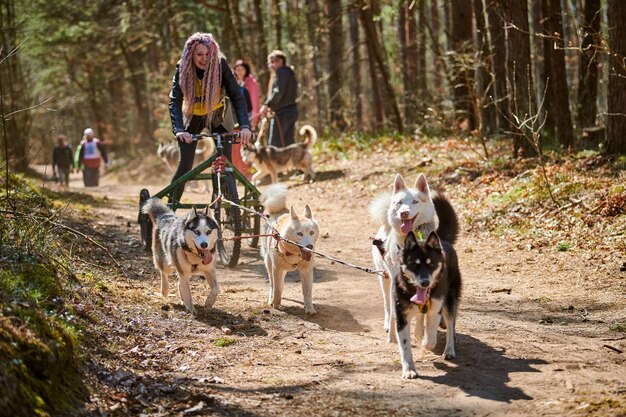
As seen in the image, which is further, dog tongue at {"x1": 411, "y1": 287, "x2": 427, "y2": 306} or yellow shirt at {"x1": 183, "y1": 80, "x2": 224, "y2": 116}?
yellow shirt at {"x1": 183, "y1": 80, "x2": 224, "y2": 116}

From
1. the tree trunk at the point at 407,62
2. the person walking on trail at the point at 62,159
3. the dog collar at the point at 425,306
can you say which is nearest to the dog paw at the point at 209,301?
the dog collar at the point at 425,306

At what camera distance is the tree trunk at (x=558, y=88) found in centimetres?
1386

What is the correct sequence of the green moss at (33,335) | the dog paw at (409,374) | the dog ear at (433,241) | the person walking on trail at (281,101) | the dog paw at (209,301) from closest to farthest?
the green moss at (33,335) → the dog paw at (409,374) → the dog ear at (433,241) → the dog paw at (209,301) → the person walking on trail at (281,101)

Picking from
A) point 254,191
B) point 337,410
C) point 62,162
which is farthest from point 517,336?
point 62,162

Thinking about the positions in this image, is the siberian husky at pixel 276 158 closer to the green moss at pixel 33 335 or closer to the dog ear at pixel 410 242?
the green moss at pixel 33 335

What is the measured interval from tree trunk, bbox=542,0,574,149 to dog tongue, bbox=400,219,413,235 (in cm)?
865

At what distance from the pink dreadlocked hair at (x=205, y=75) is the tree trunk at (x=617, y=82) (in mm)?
6226

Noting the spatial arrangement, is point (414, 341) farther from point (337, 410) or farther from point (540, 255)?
point (540, 255)

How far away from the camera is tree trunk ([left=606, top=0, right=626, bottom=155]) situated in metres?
11.0

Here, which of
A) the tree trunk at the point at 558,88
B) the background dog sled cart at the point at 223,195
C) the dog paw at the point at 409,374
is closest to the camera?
the dog paw at the point at 409,374

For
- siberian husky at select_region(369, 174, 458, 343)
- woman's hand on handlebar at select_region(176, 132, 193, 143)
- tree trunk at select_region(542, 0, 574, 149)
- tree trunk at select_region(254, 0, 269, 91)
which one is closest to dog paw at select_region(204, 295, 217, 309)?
siberian husky at select_region(369, 174, 458, 343)

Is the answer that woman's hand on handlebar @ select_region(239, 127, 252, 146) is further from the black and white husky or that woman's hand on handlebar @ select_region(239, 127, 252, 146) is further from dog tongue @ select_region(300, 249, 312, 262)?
the black and white husky

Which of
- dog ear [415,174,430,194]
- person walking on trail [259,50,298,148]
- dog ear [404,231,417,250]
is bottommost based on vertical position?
dog ear [404,231,417,250]

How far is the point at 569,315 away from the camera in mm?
6656
